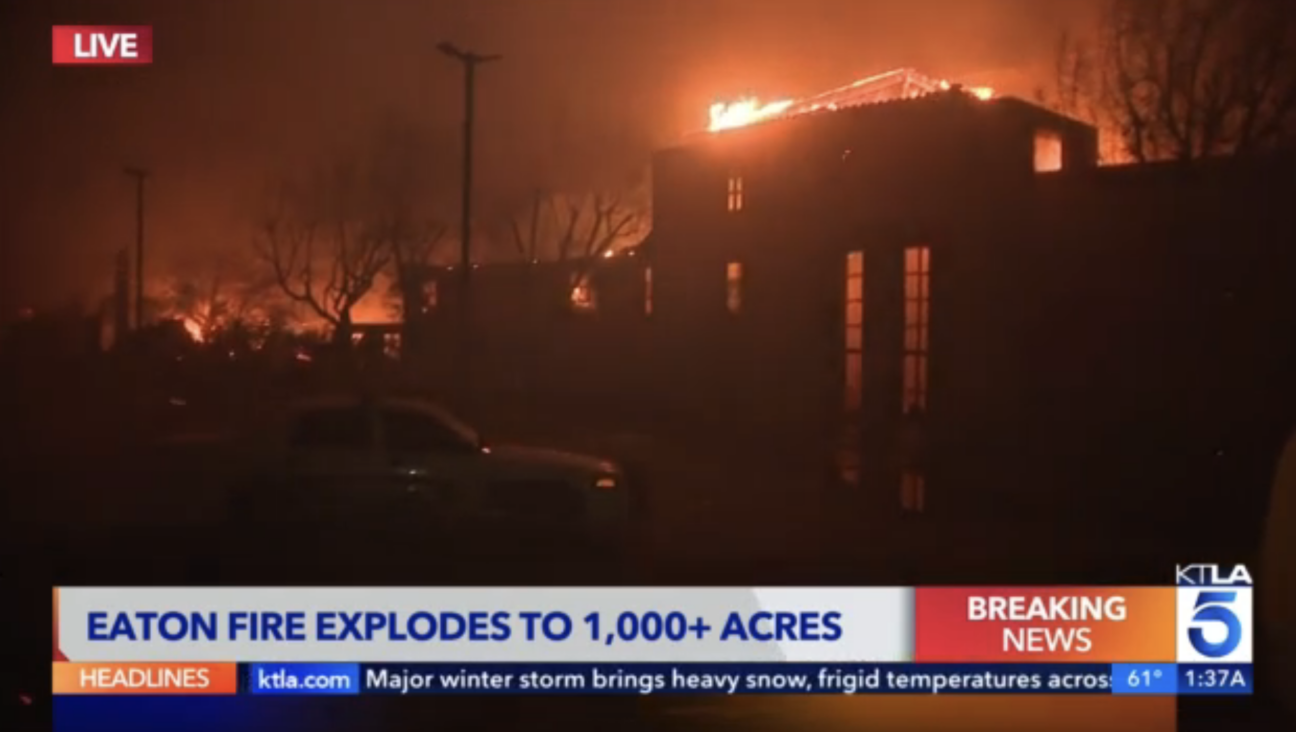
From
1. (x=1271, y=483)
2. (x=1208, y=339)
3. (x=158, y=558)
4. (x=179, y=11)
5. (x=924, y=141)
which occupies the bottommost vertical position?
(x=158, y=558)

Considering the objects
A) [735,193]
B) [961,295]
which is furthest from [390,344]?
[961,295]

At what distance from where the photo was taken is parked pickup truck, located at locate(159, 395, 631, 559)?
2.54 m

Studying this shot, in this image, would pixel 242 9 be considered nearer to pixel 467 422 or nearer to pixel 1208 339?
pixel 467 422

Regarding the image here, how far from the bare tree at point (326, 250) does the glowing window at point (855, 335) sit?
A: 1025 mm

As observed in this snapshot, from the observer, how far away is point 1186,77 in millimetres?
2650

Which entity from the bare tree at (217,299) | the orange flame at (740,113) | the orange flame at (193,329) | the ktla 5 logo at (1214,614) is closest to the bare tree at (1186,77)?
the orange flame at (740,113)

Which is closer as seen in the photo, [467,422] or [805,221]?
[467,422]

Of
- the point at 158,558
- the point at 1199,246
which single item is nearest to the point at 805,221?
the point at 1199,246

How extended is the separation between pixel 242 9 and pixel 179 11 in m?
0.13

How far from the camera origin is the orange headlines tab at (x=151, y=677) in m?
2.56

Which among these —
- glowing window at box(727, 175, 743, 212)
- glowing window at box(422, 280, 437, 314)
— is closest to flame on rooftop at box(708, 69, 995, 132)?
glowing window at box(727, 175, 743, 212)

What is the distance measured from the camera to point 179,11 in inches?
103

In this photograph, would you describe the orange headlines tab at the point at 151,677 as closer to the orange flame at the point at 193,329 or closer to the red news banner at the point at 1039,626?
the orange flame at the point at 193,329

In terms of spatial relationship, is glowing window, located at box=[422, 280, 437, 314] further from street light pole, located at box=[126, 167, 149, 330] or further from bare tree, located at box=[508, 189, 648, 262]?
street light pole, located at box=[126, 167, 149, 330]
